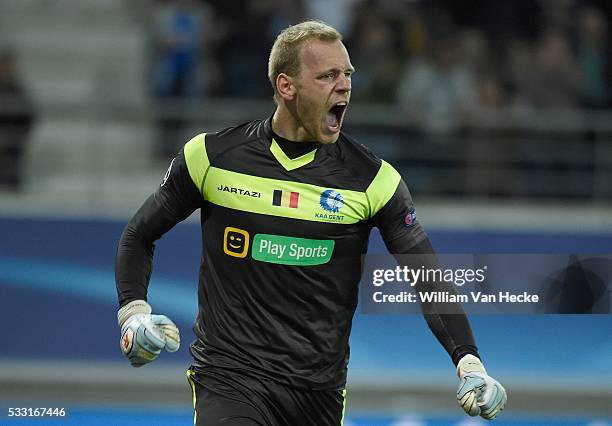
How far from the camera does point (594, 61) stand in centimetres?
1184

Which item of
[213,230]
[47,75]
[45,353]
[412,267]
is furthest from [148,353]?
[47,75]

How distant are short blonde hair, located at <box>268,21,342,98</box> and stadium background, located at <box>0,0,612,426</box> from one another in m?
1.67

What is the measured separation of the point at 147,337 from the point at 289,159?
907mm

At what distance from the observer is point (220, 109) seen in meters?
11.0

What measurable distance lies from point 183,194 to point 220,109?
6414 mm

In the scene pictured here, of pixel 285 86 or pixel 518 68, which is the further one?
pixel 518 68

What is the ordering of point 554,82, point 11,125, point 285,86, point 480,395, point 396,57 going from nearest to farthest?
point 480,395 < point 285,86 < point 11,125 < point 396,57 < point 554,82

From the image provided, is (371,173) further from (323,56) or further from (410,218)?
(323,56)

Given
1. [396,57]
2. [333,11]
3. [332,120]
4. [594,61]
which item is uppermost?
[333,11]

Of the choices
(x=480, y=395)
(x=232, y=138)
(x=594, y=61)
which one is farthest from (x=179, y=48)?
(x=480, y=395)

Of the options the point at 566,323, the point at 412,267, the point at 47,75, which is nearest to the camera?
the point at 412,267

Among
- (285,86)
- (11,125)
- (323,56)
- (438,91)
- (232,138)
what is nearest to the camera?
(323,56)

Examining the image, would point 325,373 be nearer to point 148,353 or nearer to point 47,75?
point 148,353

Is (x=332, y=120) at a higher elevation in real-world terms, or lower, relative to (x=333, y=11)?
lower
